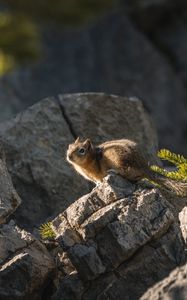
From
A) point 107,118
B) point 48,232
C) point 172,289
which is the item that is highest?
point 107,118

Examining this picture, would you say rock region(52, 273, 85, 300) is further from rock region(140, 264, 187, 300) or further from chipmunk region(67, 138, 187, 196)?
rock region(140, 264, 187, 300)

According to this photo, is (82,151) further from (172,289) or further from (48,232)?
(172,289)

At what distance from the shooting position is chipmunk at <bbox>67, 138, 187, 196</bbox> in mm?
13336

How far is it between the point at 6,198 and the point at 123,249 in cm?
224

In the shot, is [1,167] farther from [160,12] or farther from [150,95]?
[160,12]

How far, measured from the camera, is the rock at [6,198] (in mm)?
13029

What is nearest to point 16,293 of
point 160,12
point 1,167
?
point 1,167

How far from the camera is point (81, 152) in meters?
14.5

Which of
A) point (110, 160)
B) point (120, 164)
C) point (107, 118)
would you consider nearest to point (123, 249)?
point (120, 164)

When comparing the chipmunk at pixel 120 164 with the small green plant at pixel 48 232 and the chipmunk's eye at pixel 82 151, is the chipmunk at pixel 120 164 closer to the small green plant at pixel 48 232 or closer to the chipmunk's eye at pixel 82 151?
the chipmunk's eye at pixel 82 151

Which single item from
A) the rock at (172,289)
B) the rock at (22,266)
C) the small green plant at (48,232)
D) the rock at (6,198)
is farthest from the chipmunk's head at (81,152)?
the rock at (172,289)

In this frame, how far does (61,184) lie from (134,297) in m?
5.03

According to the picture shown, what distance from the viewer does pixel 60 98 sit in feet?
57.6

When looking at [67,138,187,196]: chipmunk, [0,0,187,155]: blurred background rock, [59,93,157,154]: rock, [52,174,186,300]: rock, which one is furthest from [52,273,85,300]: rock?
[0,0,187,155]: blurred background rock
